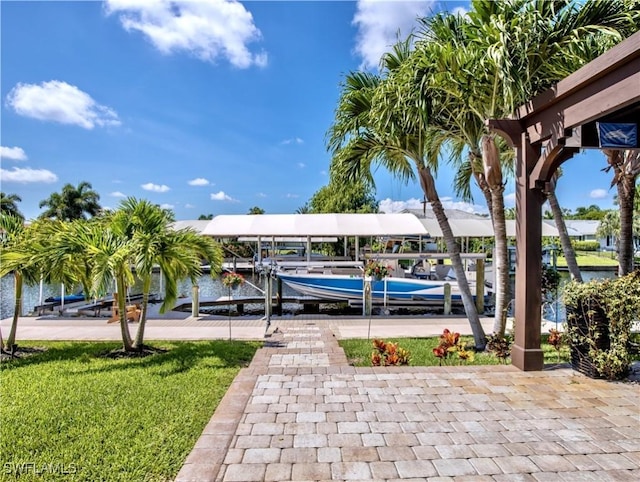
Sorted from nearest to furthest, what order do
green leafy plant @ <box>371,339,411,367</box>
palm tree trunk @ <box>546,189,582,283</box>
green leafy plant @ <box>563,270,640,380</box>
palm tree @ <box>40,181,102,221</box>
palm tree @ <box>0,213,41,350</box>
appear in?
green leafy plant @ <box>563,270,640,380</box> < green leafy plant @ <box>371,339,411,367</box> < palm tree @ <box>0,213,41,350</box> < palm tree trunk @ <box>546,189,582,283</box> < palm tree @ <box>40,181,102,221</box>

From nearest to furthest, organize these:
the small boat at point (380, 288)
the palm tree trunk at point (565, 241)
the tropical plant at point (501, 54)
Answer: the tropical plant at point (501, 54)
the palm tree trunk at point (565, 241)
the small boat at point (380, 288)

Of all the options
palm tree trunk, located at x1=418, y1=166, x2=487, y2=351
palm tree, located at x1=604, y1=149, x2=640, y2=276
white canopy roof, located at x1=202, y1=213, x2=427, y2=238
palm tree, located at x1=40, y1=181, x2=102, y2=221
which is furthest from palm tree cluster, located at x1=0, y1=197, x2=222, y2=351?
palm tree, located at x1=40, y1=181, x2=102, y2=221

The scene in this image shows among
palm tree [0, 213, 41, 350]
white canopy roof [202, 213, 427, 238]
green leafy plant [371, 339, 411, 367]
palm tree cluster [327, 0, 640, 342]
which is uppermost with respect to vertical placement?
palm tree cluster [327, 0, 640, 342]

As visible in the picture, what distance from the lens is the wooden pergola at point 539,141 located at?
3555 millimetres

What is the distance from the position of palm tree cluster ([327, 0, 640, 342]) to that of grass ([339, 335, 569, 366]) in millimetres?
719

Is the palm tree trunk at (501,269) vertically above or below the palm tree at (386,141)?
below

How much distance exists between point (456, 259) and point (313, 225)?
896 centimetres

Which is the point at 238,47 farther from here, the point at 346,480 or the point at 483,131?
the point at 346,480

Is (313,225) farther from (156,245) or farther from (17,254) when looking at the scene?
(17,254)

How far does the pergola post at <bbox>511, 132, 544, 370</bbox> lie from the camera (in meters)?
4.46

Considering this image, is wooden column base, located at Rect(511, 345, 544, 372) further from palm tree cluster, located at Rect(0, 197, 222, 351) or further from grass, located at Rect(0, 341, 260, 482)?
palm tree cluster, located at Rect(0, 197, 222, 351)

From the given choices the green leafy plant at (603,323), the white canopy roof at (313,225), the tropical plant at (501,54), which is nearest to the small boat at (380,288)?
the white canopy roof at (313,225)

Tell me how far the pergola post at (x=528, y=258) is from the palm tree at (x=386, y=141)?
4.09ft

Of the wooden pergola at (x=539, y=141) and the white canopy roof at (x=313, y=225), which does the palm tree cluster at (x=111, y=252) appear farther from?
the white canopy roof at (x=313, y=225)
